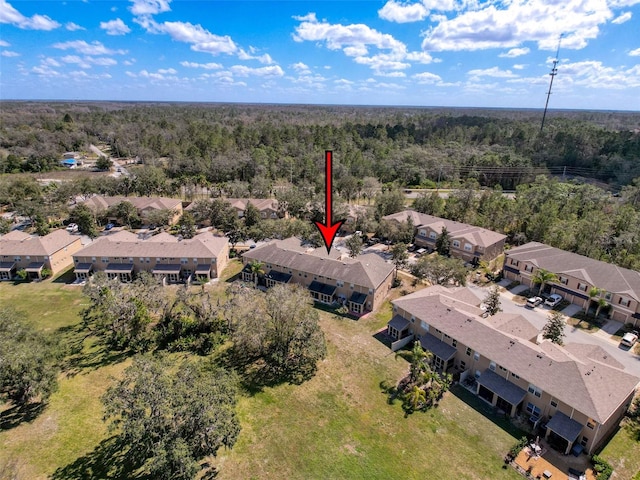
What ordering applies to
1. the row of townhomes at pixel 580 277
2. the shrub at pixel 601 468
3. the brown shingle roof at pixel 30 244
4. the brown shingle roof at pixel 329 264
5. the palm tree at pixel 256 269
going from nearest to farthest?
the shrub at pixel 601 468
the row of townhomes at pixel 580 277
the brown shingle roof at pixel 329 264
the palm tree at pixel 256 269
the brown shingle roof at pixel 30 244

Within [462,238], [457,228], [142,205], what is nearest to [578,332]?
[462,238]

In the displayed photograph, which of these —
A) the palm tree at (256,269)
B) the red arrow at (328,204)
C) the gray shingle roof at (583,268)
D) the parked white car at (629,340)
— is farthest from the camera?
the palm tree at (256,269)

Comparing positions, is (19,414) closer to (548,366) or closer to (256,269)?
(256,269)

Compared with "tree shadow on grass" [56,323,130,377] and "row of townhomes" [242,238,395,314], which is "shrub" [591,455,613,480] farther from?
"tree shadow on grass" [56,323,130,377]

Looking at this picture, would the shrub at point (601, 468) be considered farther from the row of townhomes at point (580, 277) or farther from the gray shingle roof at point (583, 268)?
the gray shingle roof at point (583, 268)

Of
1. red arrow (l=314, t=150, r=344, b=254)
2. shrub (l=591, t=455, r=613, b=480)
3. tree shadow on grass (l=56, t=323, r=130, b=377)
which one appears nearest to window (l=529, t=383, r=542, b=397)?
shrub (l=591, t=455, r=613, b=480)

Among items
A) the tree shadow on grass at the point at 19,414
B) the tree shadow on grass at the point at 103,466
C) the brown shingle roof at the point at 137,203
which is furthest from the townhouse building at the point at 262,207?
the tree shadow on grass at the point at 103,466

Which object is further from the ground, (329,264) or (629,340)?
(329,264)
